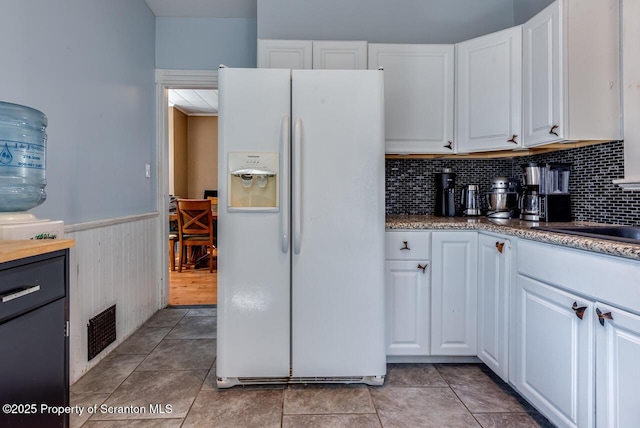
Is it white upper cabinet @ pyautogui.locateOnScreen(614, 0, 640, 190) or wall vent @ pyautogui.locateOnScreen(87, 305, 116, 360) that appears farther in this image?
wall vent @ pyautogui.locateOnScreen(87, 305, 116, 360)

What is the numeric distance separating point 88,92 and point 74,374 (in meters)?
1.57

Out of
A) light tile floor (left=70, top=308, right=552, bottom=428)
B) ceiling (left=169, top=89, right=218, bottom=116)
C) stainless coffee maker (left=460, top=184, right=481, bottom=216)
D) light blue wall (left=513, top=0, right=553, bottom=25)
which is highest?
ceiling (left=169, top=89, right=218, bottom=116)

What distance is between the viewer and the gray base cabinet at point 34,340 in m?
0.91

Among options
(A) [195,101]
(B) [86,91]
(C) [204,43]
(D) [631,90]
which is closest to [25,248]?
(B) [86,91]

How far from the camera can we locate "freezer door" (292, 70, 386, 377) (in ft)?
5.73

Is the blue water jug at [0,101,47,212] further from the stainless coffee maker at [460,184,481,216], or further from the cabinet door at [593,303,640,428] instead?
the stainless coffee maker at [460,184,481,216]

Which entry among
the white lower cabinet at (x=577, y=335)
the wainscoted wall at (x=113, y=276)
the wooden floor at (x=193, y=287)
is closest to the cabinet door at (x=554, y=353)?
the white lower cabinet at (x=577, y=335)

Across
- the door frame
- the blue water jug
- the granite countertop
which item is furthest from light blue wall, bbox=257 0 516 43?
the blue water jug

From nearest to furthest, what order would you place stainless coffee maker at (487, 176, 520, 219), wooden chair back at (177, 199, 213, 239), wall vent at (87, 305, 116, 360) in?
1. wall vent at (87, 305, 116, 360)
2. stainless coffee maker at (487, 176, 520, 219)
3. wooden chair back at (177, 199, 213, 239)

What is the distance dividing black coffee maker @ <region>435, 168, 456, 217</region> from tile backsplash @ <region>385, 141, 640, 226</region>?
85 millimetres

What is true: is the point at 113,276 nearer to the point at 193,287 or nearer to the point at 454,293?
the point at 193,287

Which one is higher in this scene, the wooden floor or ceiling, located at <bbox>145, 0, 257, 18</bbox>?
ceiling, located at <bbox>145, 0, 257, 18</bbox>

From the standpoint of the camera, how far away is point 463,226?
1.91 metres

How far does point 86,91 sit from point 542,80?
8.34ft
